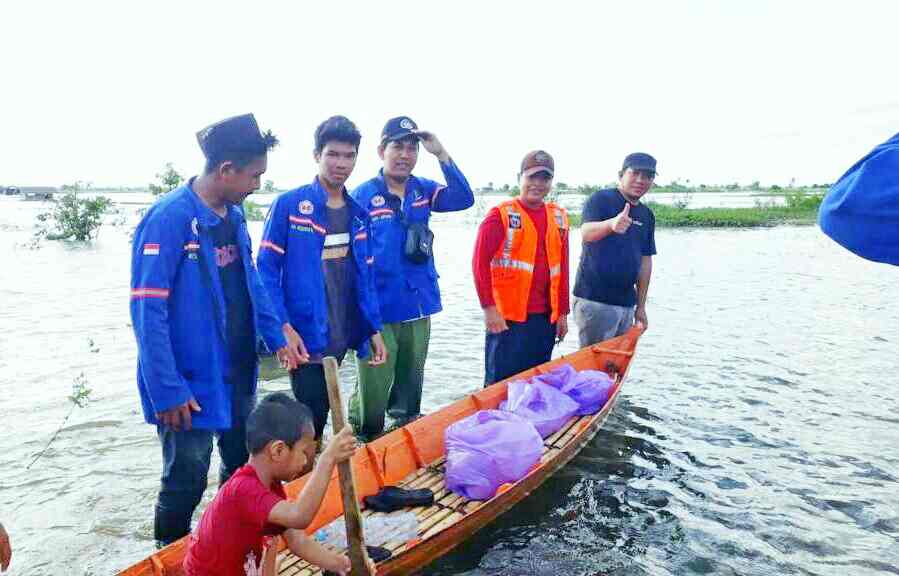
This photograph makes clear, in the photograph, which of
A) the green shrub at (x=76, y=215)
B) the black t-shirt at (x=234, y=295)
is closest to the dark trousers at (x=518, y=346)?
the black t-shirt at (x=234, y=295)

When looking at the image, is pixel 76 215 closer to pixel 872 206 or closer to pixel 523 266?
pixel 523 266

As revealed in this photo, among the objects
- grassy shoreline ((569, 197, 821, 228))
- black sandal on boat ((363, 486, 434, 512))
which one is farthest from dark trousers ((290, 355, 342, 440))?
grassy shoreline ((569, 197, 821, 228))

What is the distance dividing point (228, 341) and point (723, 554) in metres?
3.54

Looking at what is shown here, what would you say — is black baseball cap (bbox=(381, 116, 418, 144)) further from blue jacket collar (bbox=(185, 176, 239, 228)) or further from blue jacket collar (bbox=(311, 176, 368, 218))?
blue jacket collar (bbox=(185, 176, 239, 228))

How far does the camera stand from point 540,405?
4930 millimetres

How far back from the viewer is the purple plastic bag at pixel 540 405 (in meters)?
4.78

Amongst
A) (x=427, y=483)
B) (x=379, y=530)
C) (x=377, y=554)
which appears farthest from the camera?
(x=427, y=483)

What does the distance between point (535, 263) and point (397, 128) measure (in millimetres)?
1655

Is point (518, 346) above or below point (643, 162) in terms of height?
below

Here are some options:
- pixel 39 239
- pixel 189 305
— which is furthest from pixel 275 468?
pixel 39 239

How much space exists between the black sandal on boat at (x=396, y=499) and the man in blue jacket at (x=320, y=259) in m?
0.85

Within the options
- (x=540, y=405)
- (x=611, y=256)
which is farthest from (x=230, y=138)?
(x=611, y=256)

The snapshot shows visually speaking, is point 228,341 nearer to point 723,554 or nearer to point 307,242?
point 307,242

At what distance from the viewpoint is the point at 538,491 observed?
15.0 ft
